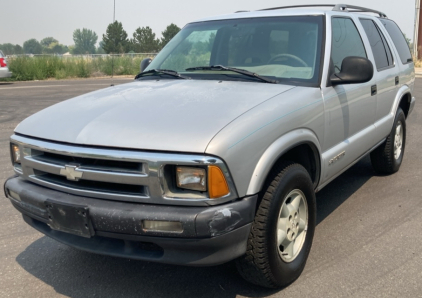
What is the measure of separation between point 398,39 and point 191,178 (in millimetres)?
4509

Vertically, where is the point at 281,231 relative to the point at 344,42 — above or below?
below

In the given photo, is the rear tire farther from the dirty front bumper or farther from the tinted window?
the dirty front bumper

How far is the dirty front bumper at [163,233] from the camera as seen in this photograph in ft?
8.31

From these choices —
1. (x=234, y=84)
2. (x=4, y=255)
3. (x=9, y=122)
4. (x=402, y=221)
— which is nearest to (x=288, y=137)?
(x=234, y=84)

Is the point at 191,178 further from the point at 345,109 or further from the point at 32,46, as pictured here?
the point at 32,46

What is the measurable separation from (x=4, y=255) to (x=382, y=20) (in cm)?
479

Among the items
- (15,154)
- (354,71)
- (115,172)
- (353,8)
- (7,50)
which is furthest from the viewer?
(7,50)

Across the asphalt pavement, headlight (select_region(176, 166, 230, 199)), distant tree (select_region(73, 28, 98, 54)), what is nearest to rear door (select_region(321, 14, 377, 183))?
the asphalt pavement

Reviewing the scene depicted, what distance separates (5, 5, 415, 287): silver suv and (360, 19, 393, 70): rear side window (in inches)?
28.5

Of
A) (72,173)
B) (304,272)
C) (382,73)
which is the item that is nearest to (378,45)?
(382,73)

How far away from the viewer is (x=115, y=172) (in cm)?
266

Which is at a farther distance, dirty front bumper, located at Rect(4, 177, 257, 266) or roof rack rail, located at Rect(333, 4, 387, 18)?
roof rack rail, located at Rect(333, 4, 387, 18)

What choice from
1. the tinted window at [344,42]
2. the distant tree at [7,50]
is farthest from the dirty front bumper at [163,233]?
the distant tree at [7,50]

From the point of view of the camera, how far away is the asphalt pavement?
3123 millimetres
